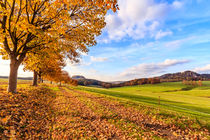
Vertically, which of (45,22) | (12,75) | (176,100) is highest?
(45,22)

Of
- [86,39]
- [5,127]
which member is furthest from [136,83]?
[5,127]

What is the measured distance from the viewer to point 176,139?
7.13 meters

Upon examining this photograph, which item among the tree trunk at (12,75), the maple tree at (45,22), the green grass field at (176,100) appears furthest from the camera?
the green grass field at (176,100)

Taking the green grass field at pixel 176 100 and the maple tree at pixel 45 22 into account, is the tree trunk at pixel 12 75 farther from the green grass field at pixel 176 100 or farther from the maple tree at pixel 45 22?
the green grass field at pixel 176 100

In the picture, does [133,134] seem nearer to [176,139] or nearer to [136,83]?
[176,139]

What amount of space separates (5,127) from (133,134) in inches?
289

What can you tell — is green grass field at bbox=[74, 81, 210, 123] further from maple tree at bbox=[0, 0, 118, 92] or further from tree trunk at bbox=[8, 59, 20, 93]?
tree trunk at bbox=[8, 59, 20, 93]

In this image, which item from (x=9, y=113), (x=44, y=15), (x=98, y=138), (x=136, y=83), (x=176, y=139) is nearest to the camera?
(x=98, y=138)

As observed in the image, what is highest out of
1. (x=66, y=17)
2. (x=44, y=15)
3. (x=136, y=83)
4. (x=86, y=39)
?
(x=44, y=15)

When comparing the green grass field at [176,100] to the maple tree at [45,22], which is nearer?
the maple tree at [45,22]

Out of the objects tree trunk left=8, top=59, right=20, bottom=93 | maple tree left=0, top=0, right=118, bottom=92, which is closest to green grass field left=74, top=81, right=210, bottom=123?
maple tree left=0, top=0, right=118, bottom=92

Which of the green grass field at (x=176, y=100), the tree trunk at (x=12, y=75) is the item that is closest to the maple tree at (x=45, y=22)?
the tree trunk at (x=12, y=75)

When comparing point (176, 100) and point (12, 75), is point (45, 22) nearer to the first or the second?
point (12, 75)

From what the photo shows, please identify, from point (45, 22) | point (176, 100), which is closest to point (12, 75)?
point (45, 22)
